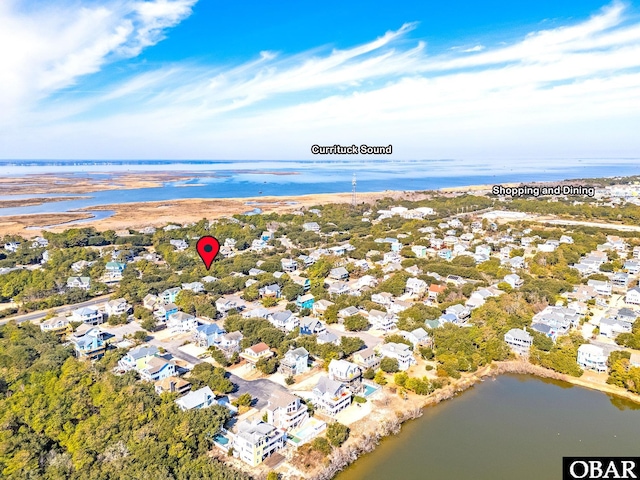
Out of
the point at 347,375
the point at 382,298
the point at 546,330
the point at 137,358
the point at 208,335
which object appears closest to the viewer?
the point at 347,375

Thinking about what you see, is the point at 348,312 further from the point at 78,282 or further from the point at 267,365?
the point at 78,282

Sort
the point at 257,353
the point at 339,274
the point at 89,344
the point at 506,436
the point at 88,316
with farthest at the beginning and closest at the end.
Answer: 1. the point at 339,274
2. the point at 88,316
3. the point at 89,344
4. the point at 257,353
5. the point at 506,436

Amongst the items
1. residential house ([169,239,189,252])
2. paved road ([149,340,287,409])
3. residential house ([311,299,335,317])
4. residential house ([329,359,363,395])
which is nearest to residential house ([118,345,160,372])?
paved road ([149,340,287,409])

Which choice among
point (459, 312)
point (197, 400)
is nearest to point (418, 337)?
point (459, 312)

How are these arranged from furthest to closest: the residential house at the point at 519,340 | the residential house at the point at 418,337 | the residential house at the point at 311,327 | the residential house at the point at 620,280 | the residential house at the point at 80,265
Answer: the residential house at the point at 80,265
the residential house at the point at 620,280
the residential house at the point at 311,327
the residential house at the point at 418,337
the residential house at the point at 519,340

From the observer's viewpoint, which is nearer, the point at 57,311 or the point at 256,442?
the point at 256,442

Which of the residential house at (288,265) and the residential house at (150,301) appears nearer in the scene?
the residential house at (150,301)

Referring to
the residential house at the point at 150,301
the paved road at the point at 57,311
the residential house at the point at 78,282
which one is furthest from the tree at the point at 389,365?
the residential house at the point at 78,282

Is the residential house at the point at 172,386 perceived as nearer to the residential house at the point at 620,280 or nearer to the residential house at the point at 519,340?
the residential house at the point at 519,340
